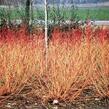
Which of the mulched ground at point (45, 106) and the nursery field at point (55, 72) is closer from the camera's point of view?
the mulched ground at point (45, 106)

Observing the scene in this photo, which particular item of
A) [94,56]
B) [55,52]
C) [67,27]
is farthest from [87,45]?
[67,27]

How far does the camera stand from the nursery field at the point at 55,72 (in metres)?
6.21

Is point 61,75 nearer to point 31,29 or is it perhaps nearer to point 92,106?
point 92,106

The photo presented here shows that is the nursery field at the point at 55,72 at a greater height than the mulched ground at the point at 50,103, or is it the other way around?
the nursery field at the point at 55,72

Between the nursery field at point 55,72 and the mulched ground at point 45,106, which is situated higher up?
the nursery field at point 55,72

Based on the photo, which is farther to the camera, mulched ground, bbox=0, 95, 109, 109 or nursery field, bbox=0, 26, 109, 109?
nursery field, bbox=0, 26, 109, 109

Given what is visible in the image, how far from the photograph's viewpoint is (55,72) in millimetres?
6270

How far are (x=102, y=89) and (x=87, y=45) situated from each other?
108 cm

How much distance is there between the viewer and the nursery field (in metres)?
6.21

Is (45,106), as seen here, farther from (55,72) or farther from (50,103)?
(55,72)

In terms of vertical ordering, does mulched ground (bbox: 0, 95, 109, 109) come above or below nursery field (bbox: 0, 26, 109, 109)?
below

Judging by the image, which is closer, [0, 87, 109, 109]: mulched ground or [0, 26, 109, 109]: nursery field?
[0, 87, 109, 109]: mulched ground

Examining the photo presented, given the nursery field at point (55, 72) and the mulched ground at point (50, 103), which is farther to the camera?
the nursery field at point (55, 72)

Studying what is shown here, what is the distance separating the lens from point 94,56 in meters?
7.25
